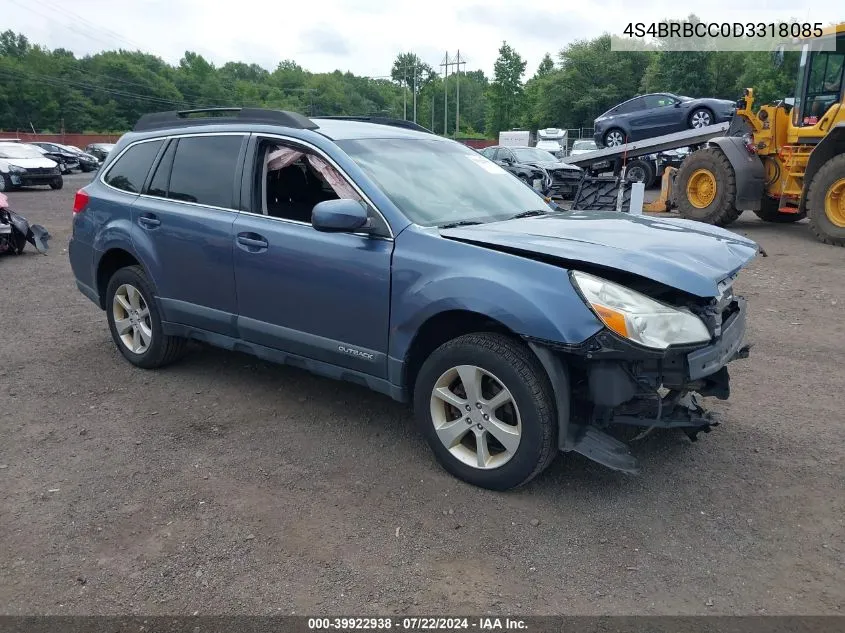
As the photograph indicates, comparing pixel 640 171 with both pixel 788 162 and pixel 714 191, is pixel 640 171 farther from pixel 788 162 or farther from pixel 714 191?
pixel 788 162

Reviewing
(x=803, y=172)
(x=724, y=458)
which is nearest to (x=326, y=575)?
(x=724, y=458)

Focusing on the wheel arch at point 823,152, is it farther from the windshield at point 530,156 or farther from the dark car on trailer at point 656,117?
the dark car on trailer at point 656,117

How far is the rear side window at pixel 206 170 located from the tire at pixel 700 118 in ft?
62.0

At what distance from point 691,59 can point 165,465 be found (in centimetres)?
5892

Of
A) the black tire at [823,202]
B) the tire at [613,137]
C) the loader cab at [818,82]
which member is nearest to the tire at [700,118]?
the tire at [613,137]

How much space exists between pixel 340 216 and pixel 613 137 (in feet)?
70.3

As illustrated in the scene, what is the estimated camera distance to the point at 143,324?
5258 mm

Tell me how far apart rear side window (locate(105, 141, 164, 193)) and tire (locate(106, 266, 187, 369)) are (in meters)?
0.65

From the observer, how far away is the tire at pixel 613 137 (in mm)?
22766

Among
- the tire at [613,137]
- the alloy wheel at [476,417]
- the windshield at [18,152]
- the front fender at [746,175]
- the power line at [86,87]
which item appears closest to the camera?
the alloy wheel at [476,417]

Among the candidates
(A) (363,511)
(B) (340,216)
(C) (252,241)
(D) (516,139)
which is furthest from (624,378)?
(D) (516,139)

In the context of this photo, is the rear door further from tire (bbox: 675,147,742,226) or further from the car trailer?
tire (bbox: 675,147,742,226)

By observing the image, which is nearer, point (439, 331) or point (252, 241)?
point (439, 331)

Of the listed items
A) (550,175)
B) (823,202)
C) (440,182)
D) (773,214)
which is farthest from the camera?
(550,175)
